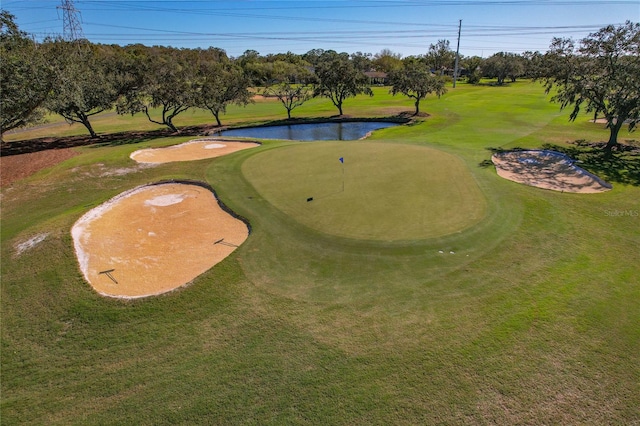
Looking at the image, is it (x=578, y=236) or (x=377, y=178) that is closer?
(x=578, y=236)

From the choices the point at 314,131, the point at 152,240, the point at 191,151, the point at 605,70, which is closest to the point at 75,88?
the point at 191,151

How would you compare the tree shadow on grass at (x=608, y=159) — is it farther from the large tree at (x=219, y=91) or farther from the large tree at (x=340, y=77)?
the large tree at (x=219, y=91)

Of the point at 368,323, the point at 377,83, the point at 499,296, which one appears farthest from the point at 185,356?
the point at 377,83

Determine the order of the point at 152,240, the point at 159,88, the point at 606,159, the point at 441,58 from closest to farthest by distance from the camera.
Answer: the point at 152,240
the point at 606,159
the point at 159,88
the point at 441,58

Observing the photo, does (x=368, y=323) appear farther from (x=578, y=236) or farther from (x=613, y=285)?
(x=578, y=236)

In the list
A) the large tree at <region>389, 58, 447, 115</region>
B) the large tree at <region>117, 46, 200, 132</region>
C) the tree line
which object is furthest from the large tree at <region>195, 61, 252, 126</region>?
the large tree at <region>389, 58, 447, 115</region>

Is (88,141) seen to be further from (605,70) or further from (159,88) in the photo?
(605,70)

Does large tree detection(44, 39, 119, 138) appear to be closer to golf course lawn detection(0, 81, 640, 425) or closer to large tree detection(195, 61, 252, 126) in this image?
large tree detection(195, 61, 252, 126)
